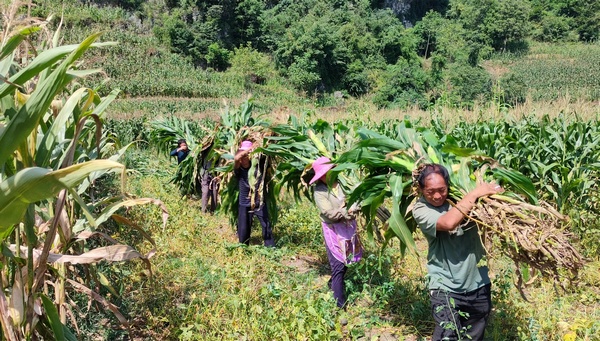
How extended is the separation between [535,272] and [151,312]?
2.85m

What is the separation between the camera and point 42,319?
7.86 ft

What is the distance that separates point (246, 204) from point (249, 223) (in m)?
0.27

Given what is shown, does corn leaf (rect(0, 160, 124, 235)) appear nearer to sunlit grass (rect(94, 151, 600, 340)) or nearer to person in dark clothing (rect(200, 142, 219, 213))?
sunlit grass (rect(94, 151, 600, 340))

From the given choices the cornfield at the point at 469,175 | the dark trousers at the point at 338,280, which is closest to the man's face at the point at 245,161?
the cornfield at the point at 469,175

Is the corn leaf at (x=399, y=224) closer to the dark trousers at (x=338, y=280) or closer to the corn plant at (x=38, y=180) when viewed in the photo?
the dark trousers at (x=338, y=280)

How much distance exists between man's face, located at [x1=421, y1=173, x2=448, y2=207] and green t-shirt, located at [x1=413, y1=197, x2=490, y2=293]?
8 cm

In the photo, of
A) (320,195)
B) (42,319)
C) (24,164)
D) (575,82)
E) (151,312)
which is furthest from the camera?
(575,82)

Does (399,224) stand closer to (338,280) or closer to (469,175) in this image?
(469,175)

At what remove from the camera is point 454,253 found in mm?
2855

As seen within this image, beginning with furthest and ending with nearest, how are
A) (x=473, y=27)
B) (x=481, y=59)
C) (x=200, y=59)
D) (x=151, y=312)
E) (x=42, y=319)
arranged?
(x=473, y=27) < (x=481, y=59) < (x=200, y=59) < (x=151, y=312) < (x=42, y=319)

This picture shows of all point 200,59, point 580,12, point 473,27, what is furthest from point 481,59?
point 200,59

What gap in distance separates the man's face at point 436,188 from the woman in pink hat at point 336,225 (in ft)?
3.93

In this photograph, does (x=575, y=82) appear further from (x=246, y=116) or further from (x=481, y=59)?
(x=246, y=116)

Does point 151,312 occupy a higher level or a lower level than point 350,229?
lower
